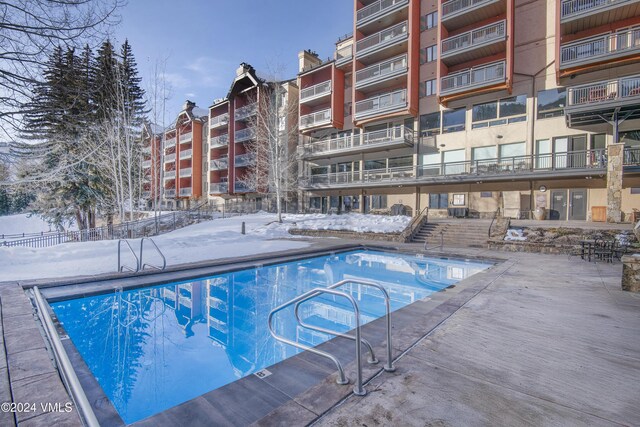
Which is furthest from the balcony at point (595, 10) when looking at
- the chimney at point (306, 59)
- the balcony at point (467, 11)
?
the chimney at point (306, 59)

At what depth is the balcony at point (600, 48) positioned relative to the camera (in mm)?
15570

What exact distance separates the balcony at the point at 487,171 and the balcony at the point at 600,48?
16.3ft

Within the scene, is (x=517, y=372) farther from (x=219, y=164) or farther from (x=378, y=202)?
(x=219, y=164)

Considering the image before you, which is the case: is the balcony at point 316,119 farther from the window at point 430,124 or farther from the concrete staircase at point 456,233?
the concrete staircase at point 456,233

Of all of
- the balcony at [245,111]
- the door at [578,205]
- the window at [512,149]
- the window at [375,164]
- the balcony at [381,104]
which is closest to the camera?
the door at [578,205]

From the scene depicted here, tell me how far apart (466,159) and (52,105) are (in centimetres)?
2245

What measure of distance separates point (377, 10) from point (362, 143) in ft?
36.0

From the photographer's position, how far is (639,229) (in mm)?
7426

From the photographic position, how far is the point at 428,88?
2366 centimetres

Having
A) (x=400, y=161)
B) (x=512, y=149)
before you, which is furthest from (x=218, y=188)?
(x=512, y=149)

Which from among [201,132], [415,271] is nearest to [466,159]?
[415,271]

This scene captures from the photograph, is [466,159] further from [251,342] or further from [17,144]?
[17,144]

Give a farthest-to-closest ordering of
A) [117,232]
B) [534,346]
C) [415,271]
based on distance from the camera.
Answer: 1. [117,232]
2. [415,271]
3. [534,346]

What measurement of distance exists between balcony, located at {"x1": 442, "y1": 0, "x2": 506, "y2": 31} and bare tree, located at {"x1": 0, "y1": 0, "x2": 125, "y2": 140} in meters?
22.1
